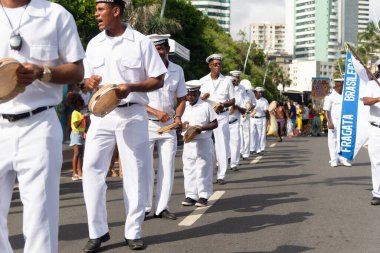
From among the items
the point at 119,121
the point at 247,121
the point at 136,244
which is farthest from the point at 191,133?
the point at 247,121

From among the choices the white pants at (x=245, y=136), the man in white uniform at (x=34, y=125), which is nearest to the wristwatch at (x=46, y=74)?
the man in white uniform at (x=34, y=125)

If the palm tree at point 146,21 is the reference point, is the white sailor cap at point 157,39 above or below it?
below

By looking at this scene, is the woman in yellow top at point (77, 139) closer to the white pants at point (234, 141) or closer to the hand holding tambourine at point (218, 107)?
the hand holding tambourine at point (218, 107)

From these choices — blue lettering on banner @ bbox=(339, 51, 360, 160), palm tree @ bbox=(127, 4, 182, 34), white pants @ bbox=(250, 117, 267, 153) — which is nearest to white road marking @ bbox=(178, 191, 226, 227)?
blue lettering on banner @ bbox=(339, 51, 360, 160)

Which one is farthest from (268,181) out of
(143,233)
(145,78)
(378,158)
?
(145,78)

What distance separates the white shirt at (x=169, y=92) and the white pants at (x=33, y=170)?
398cm

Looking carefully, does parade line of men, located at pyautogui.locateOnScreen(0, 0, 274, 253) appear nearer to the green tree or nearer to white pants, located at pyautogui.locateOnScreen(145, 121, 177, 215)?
white pants, located at pyautogui.locateOnScreen(145, 121, 177, 215)

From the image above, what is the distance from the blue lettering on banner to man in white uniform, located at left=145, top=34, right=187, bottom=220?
14.2 feet

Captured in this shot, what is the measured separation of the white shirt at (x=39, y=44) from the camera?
12.9 feet

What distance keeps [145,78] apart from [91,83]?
0.62 metres

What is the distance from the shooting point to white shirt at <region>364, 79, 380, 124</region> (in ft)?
31.8

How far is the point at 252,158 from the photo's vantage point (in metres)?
19.6

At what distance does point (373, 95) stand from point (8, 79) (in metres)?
6.92

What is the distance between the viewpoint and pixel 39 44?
3.94 meters
